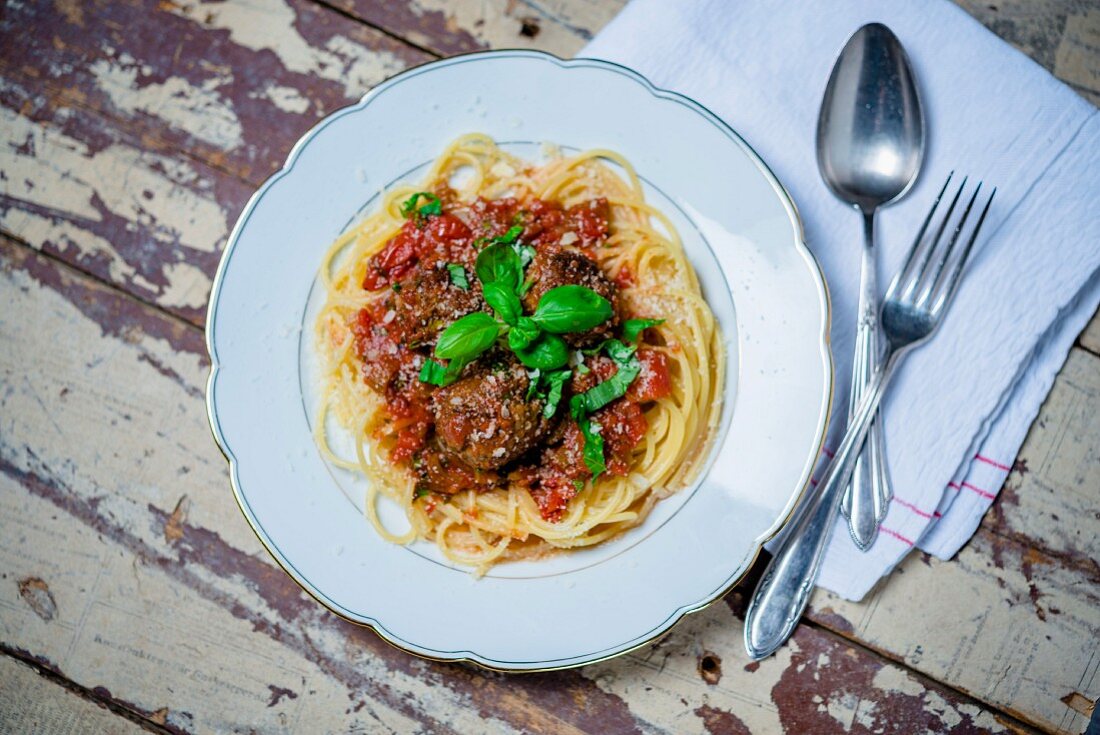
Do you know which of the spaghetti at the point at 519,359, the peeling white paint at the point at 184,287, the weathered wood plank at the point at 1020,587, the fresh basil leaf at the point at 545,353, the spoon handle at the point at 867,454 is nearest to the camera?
the fresh basil leaf at the point at 545,353

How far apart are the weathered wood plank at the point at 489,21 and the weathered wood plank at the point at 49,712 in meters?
3.77

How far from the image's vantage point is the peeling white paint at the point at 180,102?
4480 mm

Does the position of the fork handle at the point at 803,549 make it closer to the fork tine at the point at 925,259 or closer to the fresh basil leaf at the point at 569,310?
the fork tine at the point at 925,259

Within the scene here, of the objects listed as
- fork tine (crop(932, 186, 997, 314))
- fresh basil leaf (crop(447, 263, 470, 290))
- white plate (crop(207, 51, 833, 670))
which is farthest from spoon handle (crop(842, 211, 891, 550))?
fresh basil leaf (crop(447, 263, 470, 290))

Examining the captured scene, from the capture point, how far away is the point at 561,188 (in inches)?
156

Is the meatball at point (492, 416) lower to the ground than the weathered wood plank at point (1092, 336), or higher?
lower

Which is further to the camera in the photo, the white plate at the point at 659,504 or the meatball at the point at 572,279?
the white plate at the point at 659,504

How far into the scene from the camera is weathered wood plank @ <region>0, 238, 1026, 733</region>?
406 centimetres

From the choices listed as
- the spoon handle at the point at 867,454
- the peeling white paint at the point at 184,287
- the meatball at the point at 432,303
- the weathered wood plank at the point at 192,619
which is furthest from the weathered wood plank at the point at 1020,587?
the peeling white paint at the point at 184,287

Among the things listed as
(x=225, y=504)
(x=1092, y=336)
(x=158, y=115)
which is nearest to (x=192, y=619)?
(x=225, y=504)

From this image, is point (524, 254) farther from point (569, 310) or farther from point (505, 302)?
point (569, 310)

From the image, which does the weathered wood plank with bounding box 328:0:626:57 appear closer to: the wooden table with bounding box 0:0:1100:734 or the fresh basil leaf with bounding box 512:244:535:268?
the wooden table with bounding box 0:0:1100:734

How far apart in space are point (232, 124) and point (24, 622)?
2761mm

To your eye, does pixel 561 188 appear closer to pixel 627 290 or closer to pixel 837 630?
pixel 627 290
